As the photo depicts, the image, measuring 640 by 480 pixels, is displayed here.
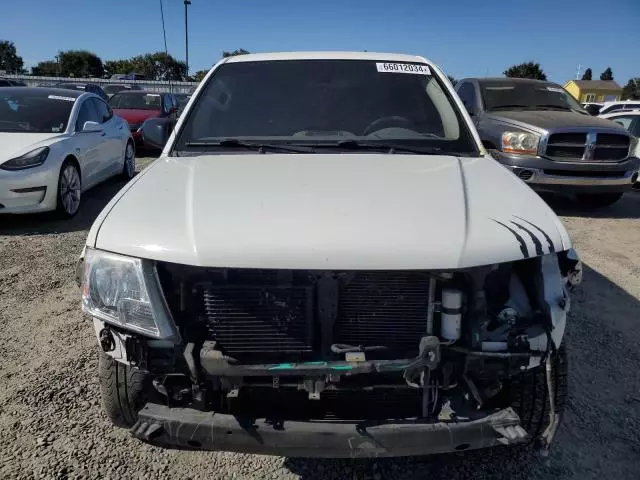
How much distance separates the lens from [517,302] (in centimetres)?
201

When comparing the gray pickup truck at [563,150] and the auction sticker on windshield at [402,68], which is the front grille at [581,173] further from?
the auction sticker on windshield at [402,68]

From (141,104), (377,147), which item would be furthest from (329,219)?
(141,104)

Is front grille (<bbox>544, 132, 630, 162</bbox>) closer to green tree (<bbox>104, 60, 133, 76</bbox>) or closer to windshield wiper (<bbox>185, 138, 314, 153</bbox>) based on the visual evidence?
windshield wiper (<bbox>185, 138, 314, 153</bbox>)

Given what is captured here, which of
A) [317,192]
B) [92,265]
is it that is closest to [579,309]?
[317,192]

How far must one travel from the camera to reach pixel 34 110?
21.4ft

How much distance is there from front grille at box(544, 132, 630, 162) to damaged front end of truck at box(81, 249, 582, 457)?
535 centimetres

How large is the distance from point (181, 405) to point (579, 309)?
3331mm

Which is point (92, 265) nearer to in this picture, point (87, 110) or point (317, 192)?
point (317, 192)

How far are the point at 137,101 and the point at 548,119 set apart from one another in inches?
418

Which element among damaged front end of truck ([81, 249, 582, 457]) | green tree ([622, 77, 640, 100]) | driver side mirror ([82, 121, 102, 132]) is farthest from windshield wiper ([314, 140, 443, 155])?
green tree ([622, 77, 640, 100])

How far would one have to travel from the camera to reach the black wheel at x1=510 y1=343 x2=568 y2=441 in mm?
1992

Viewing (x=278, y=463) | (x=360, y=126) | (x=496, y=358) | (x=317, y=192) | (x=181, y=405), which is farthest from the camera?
(x=360, y=126)

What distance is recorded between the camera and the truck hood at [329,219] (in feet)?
5.80

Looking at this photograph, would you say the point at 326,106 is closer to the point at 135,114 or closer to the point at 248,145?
the point at 248,145
